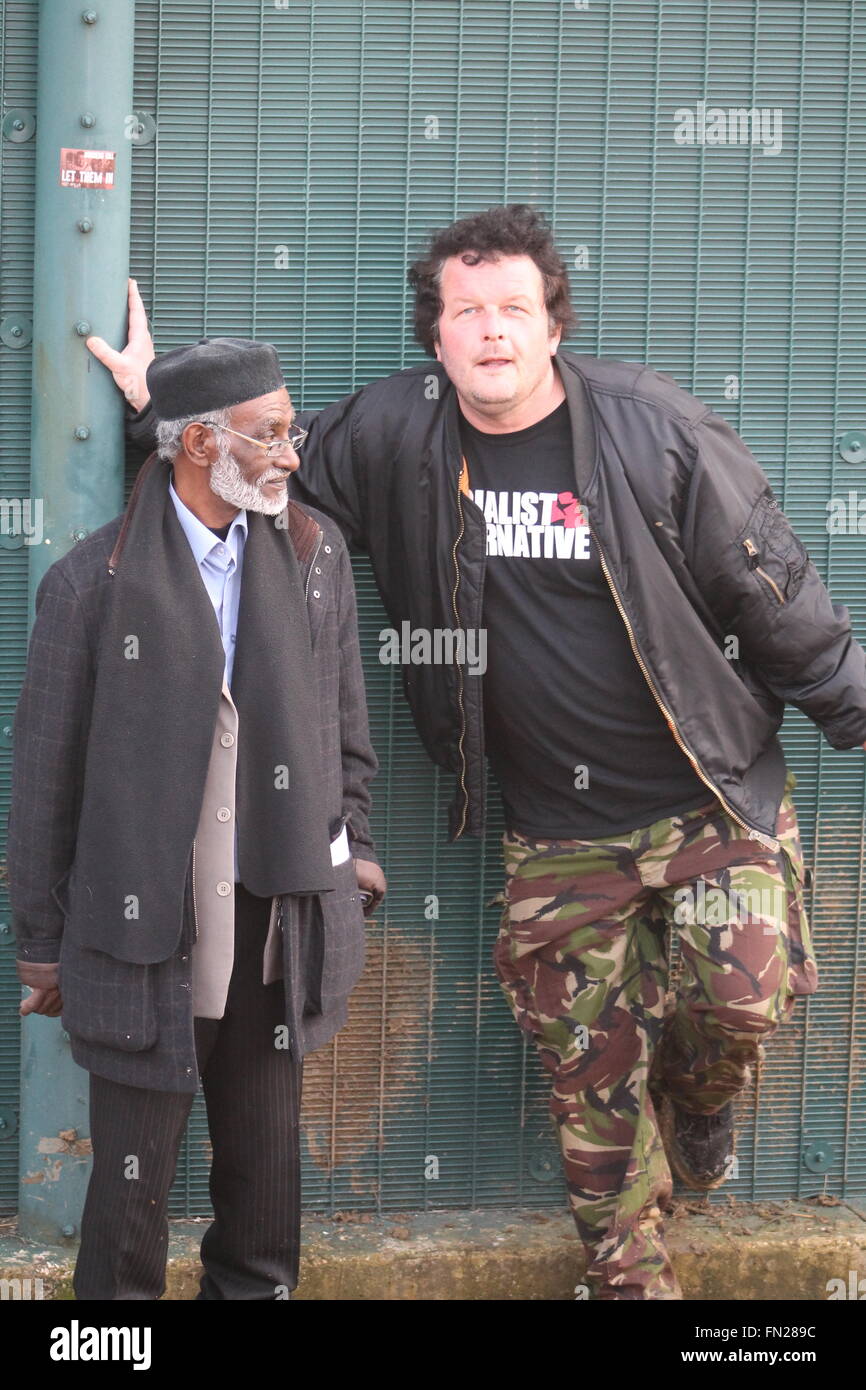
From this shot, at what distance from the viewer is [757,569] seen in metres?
3.46

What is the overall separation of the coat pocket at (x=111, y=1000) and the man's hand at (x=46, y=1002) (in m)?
0.13

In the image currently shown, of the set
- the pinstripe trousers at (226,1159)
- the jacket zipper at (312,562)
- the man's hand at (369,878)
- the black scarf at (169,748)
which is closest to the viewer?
the black scarf at (169,748)

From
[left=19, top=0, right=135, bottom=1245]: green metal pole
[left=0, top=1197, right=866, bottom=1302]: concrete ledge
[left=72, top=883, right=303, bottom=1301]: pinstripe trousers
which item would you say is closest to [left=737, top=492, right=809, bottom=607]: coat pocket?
[left=72, top=883, right=303, bottom=1301]: pinstripe trousers

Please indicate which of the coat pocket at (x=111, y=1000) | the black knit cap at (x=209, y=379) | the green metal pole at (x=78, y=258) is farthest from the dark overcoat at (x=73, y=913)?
the green metal pole at (x=78, y=258)

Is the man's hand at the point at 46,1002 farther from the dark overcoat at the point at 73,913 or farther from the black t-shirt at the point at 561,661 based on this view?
the black t-shirt at the point at 561,661

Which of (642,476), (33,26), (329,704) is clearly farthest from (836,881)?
(33,26)

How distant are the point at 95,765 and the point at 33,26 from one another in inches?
72.4

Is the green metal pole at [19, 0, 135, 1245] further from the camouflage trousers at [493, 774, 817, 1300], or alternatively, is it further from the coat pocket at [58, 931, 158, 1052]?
the camouflage trousers at [493, 774, 817, 1300]

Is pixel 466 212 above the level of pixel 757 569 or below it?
above

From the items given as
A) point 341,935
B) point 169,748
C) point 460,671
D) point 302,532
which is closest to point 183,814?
point 169,748

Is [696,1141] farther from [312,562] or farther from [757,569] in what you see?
[312,562]

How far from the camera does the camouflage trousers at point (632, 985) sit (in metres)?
3.57

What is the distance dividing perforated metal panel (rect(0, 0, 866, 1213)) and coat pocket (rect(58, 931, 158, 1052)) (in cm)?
104

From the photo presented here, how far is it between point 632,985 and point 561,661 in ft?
2.55
